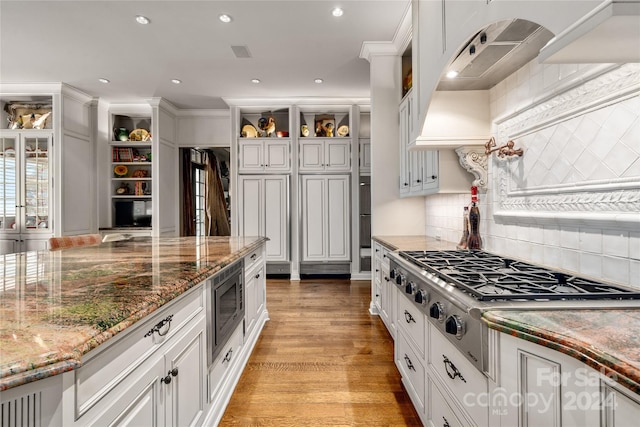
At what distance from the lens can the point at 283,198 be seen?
5.46 metres

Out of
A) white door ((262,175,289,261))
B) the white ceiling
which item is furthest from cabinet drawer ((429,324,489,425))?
white door ((262,175,289,261))

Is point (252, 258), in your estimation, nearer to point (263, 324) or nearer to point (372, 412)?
point (263, 324)

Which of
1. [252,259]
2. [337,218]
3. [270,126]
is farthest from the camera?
[270,126]

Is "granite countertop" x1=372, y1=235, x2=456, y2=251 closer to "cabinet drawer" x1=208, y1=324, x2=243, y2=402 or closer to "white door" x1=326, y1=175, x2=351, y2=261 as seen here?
"cabinet drawer" x1=208, y1=324, x2=243, y2=402

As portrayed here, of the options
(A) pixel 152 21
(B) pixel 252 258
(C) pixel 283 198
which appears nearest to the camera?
(B) pixel 252 258

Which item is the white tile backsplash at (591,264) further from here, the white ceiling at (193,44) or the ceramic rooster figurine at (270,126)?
the ceramic rooster figurine at (270,126)

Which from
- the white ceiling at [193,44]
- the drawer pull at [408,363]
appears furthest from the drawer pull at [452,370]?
the white ceiling at [193,44]

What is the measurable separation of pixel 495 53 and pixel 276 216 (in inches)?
169

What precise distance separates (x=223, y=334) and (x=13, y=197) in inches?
193

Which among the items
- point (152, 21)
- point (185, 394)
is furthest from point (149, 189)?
point (185, 394)

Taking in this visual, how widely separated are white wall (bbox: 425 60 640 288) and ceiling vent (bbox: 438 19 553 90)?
0.11 m

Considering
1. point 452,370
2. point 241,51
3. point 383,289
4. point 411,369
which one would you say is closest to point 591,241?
point 452,370

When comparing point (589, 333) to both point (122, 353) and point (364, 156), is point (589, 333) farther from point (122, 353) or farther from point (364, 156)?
point (364, 156)

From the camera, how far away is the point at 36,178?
4.76 m
